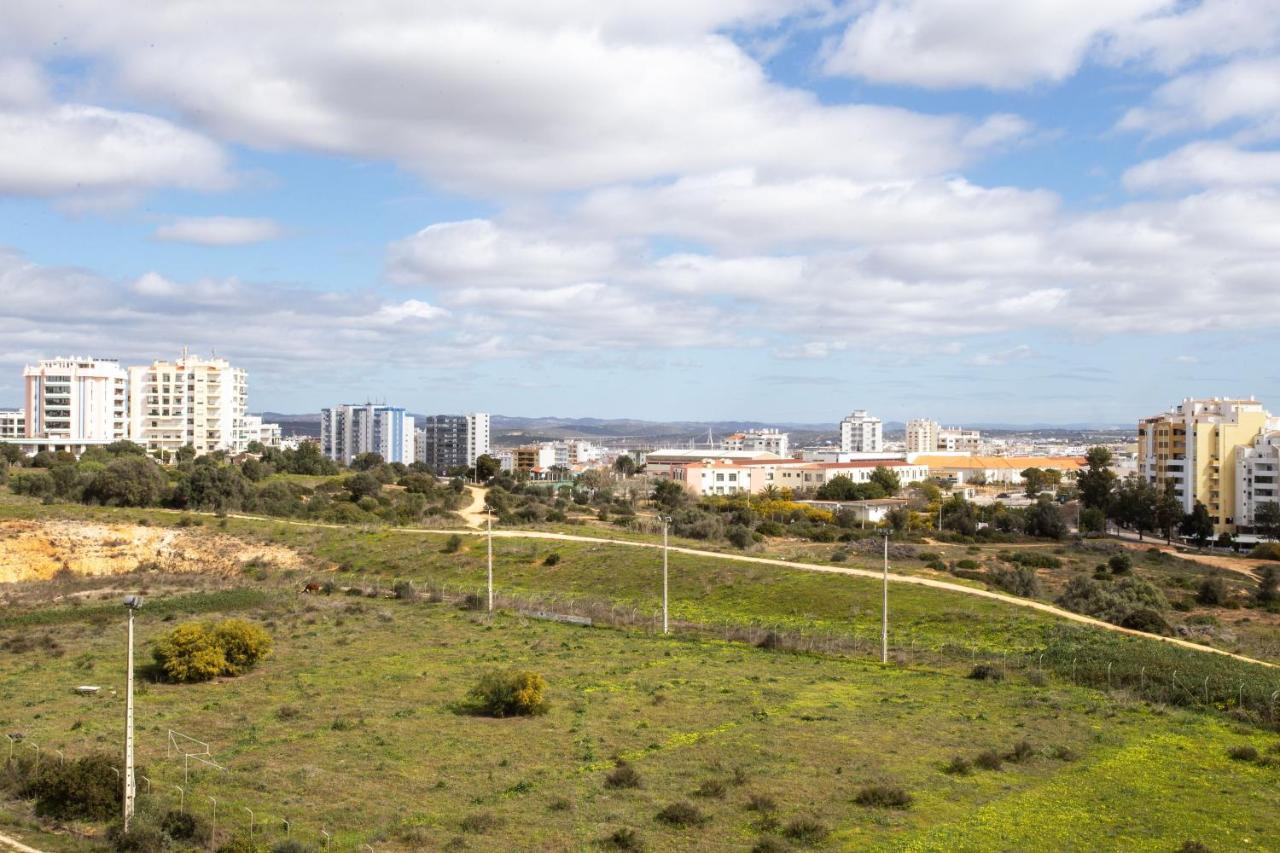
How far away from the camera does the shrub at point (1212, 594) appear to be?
58.6 metres

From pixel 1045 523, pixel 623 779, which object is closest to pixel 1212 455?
pixel 1045 523

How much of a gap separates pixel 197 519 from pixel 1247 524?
318 ft

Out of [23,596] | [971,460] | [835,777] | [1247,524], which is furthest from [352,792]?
[971,460]

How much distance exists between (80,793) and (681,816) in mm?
10744

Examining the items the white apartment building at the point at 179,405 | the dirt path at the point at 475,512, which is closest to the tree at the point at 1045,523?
the dirt path at the point at 475,512

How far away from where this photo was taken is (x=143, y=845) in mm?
17312

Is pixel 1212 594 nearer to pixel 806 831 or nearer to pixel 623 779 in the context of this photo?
pixel 623 779

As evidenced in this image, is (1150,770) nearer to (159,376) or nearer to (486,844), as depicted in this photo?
(486,844)

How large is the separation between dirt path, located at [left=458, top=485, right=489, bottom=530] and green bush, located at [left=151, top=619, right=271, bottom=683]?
40.4 meters

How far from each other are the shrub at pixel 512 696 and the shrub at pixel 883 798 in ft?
31.5

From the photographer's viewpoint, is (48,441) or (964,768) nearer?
(964,768)

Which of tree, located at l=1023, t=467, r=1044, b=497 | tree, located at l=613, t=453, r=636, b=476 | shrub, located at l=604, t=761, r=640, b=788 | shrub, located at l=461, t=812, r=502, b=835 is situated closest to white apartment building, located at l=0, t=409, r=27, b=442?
tree, located at l=613, t=453, r=636, b=476

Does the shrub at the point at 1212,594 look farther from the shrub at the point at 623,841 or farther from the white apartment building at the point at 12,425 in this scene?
the white apartment building at the point at 12,425

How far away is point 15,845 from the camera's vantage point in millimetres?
17531
